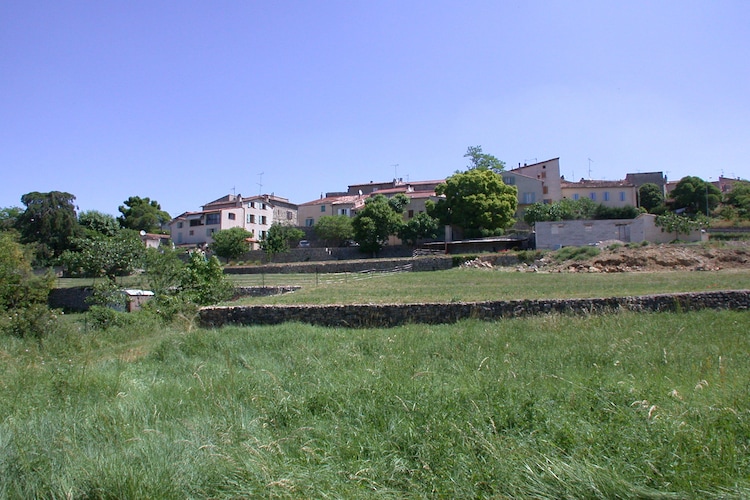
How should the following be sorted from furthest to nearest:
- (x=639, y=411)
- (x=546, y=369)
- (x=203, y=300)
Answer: (x=203, y=300)
(x=546, y=369)
(x=639, y=411)

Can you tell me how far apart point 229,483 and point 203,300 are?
78.8ft

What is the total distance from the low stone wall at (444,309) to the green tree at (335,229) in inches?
1720

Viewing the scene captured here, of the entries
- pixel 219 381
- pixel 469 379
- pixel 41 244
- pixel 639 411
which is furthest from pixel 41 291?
pixel 41 244

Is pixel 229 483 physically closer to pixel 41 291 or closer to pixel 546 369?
pixel 546 369

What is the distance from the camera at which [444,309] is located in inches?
650

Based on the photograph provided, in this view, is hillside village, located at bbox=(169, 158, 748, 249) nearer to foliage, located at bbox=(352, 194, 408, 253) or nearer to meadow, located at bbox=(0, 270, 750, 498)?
foliage, located at bbox=(352, 194, 408, 253)

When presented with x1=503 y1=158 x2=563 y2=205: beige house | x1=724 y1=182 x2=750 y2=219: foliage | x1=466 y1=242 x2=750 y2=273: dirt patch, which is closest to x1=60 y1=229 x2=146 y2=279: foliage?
x1=466 y1=242 x2=750 y2=273: dirt patch

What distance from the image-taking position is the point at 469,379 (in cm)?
699

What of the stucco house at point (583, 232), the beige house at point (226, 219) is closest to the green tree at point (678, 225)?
the stucco house at point (583, 232)

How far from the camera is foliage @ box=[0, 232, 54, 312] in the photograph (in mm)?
26502

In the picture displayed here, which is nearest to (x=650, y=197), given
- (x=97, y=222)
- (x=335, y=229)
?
(x=335, y=229)

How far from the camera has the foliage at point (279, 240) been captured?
196 feet

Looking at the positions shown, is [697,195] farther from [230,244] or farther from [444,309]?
[444,309]

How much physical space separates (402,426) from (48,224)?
69441 mm
